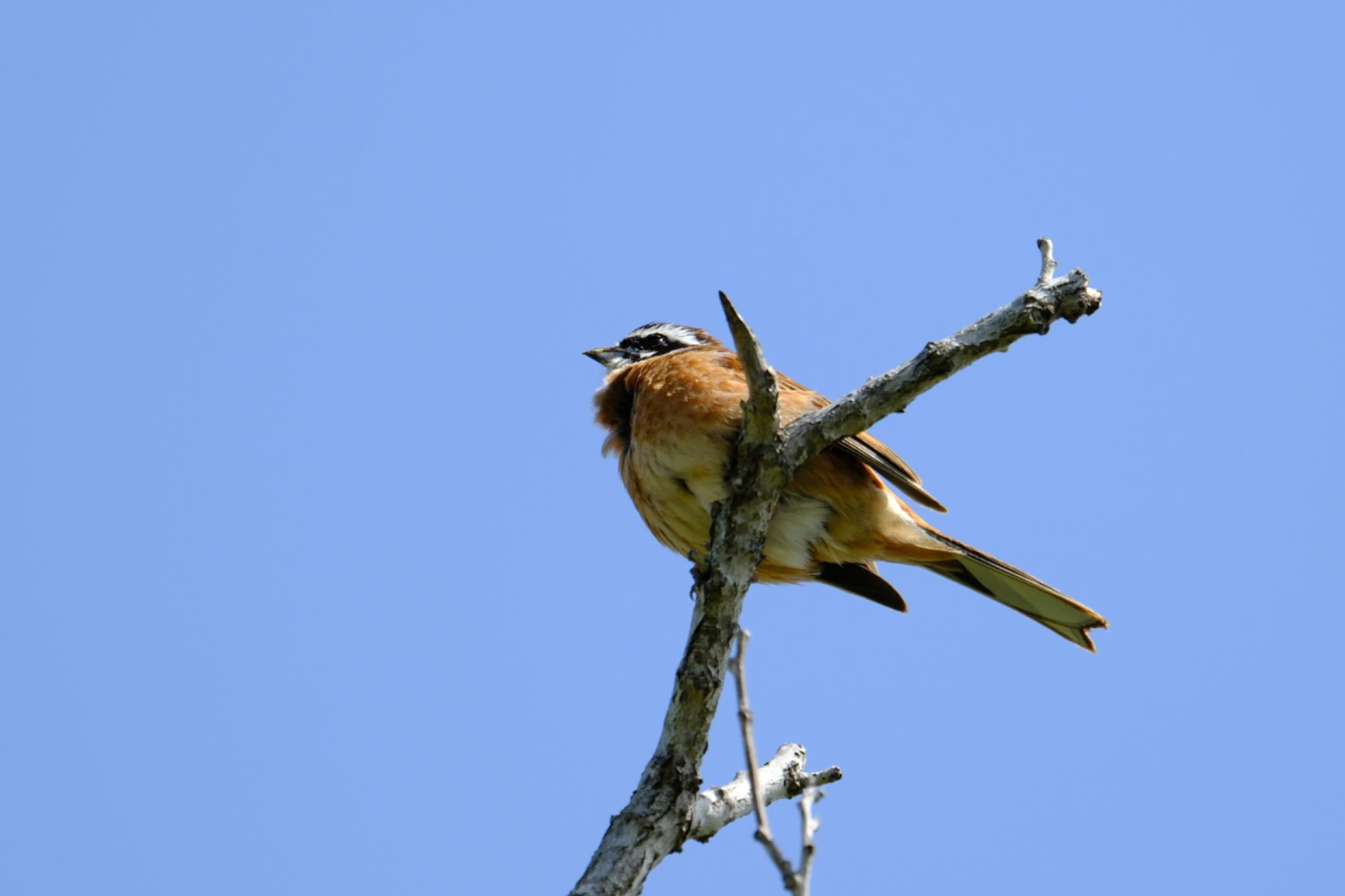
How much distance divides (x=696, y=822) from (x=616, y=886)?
1.72 feet

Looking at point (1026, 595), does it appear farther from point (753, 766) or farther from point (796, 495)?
point (753, 766)

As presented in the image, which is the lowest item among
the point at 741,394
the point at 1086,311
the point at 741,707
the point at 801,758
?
the point at 741,707

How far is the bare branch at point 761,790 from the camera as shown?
452cm

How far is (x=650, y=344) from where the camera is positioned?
712 centimetres

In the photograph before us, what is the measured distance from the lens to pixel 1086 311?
441cm

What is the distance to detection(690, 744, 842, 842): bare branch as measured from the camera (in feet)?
14.8

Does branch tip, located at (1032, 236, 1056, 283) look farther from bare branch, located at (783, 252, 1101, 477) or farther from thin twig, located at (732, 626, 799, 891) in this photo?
thin twig, located at (732, 626, 799, 891)

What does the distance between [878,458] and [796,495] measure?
0.42m

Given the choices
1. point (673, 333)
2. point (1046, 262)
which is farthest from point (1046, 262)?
point (673, 333)

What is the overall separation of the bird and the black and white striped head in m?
0.55

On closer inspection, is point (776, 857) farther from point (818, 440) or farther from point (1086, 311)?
point (1086, 311)

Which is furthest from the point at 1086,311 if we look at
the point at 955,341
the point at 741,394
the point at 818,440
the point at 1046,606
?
the point at 1046,606

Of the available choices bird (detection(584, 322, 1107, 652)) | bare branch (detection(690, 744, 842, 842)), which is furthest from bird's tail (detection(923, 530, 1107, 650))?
bare branch (detection(690, 744, 842, 842))

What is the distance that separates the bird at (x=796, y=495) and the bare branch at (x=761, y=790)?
1.16 metres
